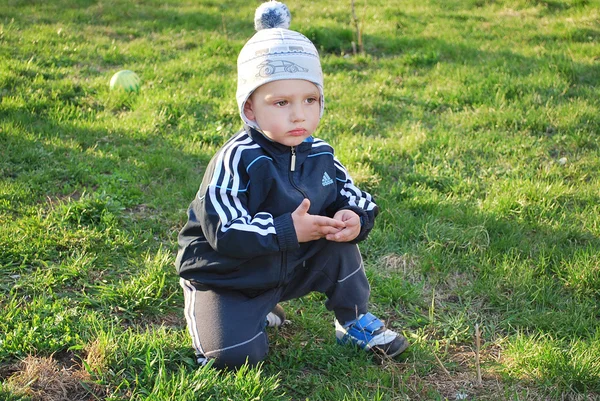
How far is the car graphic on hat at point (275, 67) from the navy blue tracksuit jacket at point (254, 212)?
0.99 feet

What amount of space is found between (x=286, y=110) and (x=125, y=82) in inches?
173

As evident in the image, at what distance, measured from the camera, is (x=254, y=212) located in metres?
3.07

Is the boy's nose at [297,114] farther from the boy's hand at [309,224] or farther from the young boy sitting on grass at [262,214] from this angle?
the boy's hand at [309,224]

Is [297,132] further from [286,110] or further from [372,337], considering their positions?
[372,337]

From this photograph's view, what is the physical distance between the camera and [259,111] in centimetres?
309

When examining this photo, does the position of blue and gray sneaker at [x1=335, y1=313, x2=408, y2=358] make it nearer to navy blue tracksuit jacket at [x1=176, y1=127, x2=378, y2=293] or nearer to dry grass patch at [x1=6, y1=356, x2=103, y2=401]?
navy blue tracksuit jacket at [x1=176, y1=127, x2=378, y2=293]

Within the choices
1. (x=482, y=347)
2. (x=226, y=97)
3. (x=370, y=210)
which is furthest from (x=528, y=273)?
(x=226, y=97)

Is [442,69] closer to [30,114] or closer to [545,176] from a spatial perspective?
[545,176]

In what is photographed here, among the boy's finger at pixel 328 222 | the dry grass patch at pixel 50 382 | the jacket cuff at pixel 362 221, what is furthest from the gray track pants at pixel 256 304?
the dry grass patch at pixel 50 382

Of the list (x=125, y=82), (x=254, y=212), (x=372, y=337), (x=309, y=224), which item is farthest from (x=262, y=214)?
(x=125, y=82)

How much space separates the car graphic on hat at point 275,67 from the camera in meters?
3.00

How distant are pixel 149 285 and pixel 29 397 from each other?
1.04m

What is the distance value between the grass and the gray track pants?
13cm

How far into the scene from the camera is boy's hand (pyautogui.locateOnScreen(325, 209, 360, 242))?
3068mm
